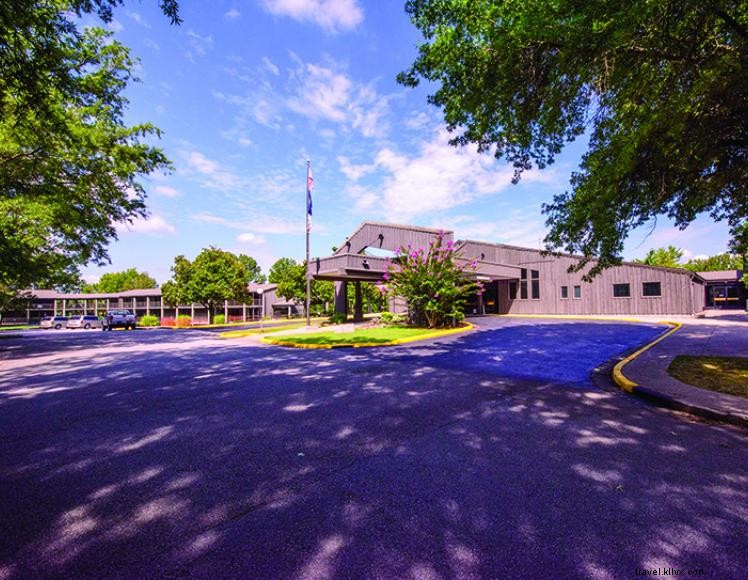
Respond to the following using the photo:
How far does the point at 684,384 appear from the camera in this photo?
6117 millimetres

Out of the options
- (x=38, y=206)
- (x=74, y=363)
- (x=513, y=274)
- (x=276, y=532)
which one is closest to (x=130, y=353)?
(x=74, y=363)

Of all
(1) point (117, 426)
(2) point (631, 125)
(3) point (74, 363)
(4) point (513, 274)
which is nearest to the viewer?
(1) point (117, 426)

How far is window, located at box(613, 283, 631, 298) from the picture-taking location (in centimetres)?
2576

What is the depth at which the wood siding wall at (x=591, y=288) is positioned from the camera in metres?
24.2

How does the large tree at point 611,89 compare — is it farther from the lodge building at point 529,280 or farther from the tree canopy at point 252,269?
the tree canopy at point 252,269

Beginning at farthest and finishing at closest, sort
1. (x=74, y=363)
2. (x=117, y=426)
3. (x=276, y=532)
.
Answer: (x=74, y=363)
(x=117, y=426)
(x=276, y=532)

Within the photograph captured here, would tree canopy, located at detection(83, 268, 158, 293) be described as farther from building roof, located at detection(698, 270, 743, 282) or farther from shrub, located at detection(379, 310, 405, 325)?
building roof, located at detection(698, 270, 743, 282)

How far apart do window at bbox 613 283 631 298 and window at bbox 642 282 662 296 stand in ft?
2.96

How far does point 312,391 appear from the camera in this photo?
244 inches

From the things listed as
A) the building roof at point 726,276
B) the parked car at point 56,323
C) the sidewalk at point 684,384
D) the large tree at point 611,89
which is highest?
the large tree at point 611,89

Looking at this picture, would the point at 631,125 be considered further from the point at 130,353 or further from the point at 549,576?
the point at 130,353

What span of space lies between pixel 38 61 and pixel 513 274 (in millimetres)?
29823

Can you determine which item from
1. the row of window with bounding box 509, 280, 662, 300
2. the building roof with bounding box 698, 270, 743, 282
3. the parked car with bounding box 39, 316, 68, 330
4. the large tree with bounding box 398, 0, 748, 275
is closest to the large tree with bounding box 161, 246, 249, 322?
the parked car with bounding box 39, 316, 68, 330

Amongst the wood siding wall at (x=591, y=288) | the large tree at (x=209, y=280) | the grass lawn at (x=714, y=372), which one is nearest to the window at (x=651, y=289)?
the wood siding wall at (x=591, y=288)
